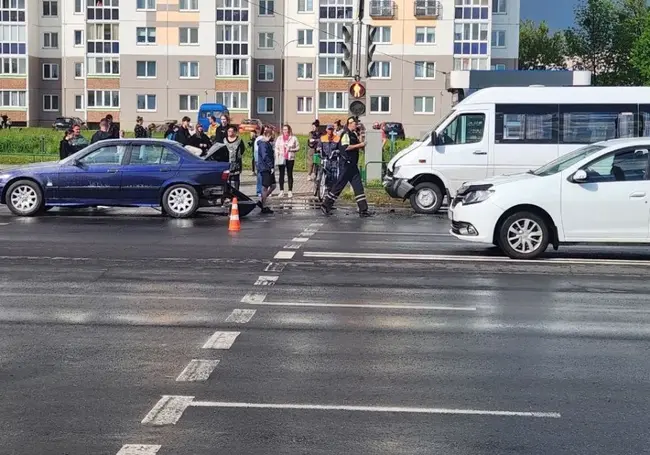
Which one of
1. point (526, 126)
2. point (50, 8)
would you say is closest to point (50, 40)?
point (50, 8)

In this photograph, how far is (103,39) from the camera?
262 ft

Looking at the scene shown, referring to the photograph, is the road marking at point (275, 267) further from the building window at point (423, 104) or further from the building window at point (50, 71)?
the building window at point (50, 71)

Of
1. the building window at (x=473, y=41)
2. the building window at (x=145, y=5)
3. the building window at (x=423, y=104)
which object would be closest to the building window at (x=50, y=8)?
the building window at (x=145, y=5)

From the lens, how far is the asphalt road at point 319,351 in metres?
6.00

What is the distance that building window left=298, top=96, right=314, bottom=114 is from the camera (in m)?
80.2

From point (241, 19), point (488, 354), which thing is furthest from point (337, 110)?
point (488, 354)

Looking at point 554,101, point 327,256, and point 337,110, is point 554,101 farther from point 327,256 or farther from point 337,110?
point 337,110

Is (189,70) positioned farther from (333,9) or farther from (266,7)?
(333,9)

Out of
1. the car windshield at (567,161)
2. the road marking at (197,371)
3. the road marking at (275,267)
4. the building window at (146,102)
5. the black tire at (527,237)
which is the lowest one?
the road marking at (197,371)

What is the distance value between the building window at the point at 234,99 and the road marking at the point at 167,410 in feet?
242

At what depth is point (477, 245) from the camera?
15609 millimetres

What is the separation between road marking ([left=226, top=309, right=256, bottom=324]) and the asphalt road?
49 mm

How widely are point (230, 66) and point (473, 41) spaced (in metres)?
19.0

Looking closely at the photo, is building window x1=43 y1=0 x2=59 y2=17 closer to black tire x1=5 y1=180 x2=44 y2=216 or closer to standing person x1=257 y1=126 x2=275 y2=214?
standing person x1=257 y1=126 x2=275 y2=214
